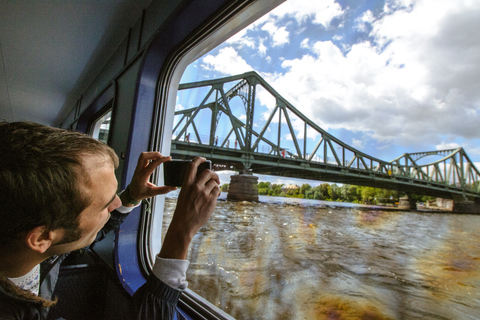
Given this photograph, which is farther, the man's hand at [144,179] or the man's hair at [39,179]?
the man's hand at [144,179]

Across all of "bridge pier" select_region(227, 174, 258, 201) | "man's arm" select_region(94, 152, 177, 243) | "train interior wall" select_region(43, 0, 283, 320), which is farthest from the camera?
"bridge pier" select_region(227, 174, 258, 201)

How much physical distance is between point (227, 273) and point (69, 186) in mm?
1107

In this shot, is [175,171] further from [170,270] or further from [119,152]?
[119,152]

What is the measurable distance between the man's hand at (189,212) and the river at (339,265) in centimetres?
68

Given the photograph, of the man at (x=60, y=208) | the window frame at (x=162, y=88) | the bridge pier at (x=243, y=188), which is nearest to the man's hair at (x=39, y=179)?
the man at (x=60, y=208)

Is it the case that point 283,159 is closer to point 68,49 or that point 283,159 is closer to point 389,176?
point 389,176

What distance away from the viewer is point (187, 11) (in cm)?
96

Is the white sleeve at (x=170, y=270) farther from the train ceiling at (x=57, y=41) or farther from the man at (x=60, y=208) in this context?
the train ceiling at (x=57, y=41)

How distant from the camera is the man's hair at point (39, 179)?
32cm

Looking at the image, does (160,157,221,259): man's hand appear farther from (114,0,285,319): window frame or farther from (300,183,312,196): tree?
(300,183,312,196): tree

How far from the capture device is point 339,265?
1.37 metres

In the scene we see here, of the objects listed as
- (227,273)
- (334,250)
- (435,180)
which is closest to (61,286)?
(227,273)

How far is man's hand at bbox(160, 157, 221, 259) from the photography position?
367mm

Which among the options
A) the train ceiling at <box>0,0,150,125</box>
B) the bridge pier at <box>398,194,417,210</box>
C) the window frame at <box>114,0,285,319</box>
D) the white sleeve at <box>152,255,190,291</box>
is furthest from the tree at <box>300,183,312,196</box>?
the train ceiling at <box>0,0,150,125</box>
